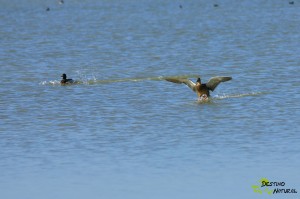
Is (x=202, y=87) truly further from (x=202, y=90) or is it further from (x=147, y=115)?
(x=147, y=115)

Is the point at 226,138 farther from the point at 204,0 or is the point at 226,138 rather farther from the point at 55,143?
the point at 204,0

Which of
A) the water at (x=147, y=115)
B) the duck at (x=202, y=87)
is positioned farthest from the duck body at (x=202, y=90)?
the water at (x=147, y=115)

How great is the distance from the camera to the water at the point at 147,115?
41.7 feet

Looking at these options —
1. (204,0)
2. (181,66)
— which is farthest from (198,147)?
(204,0)

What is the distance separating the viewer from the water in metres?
12.7

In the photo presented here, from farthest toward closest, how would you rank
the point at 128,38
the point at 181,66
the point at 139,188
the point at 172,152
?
the point at 128,38 < the point at 181,66 < the point at 172,152 < the point at 139,188

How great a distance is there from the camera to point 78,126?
16797mm

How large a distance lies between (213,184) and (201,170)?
0.70 meters

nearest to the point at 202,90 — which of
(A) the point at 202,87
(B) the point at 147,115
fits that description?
(A) the point at 202,87

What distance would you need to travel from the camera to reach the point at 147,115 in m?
17.9

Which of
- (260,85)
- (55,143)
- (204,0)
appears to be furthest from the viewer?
(204,0)

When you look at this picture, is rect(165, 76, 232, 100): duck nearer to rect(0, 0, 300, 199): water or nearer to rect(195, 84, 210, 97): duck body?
rect(195, 84, 210, 97): duck body

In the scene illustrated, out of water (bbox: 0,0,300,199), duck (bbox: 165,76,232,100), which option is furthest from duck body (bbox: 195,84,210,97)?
water (bbox: 0,0,300,199)

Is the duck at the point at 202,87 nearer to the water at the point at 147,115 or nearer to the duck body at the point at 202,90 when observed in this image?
the duck body at the point at 202,90
